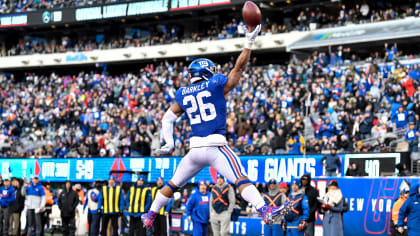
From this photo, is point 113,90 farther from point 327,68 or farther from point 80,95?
point 327,68

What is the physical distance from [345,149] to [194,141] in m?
12.2

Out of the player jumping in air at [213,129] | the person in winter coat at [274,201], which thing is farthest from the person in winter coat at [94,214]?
the player jumping in air at [213,129]

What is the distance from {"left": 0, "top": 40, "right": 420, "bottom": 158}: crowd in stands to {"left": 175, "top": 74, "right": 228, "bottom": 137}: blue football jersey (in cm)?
1111

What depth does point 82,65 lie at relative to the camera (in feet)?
148

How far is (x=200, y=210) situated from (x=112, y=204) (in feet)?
9.38

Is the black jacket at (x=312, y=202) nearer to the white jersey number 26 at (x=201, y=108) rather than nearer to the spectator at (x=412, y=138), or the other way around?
the spectator at (x=412, y=138)

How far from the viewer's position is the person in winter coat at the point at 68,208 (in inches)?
704

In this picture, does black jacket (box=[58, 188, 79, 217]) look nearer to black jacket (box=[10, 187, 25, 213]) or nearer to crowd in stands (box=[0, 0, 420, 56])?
black jacket (box=[10, 187, 25, 213])

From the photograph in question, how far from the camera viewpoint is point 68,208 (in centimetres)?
1786

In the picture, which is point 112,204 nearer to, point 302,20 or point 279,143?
point 279,143

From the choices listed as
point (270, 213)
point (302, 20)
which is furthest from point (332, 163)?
point (302, 20)

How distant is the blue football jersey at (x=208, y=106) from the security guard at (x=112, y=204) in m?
9.03

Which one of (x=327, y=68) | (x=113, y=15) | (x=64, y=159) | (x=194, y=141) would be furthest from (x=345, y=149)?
(x=113, y=15)

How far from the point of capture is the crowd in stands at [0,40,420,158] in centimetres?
2014
